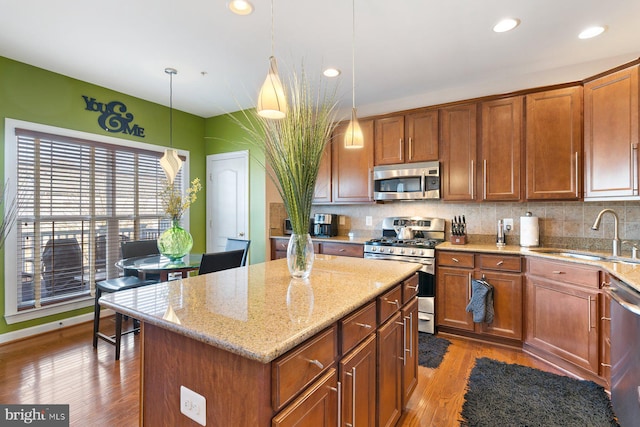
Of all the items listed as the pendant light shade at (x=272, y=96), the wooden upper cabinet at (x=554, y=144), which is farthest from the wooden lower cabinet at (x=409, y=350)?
the wooden upper cabinet at (x=554, y=144)

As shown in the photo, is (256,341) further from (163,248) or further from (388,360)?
(163,248)

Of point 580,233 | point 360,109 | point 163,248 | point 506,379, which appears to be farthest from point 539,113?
point 163,248

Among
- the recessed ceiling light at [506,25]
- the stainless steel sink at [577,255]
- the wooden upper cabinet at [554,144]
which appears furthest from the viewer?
the wooden upper cabinet at [554,144]

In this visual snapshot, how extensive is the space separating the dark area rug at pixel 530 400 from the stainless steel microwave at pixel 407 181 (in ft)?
5.91

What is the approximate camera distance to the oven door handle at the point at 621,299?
1.63 meters

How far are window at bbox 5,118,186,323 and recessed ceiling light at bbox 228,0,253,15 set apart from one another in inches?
96.6

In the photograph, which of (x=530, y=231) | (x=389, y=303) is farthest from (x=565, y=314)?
(x=389, y=303)

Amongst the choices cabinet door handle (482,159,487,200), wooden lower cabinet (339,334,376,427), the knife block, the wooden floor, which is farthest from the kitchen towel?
wooden lower cabinet (339,334,376,427)

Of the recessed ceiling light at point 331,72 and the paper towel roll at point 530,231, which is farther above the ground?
the recessed ceiling light at point 331,72

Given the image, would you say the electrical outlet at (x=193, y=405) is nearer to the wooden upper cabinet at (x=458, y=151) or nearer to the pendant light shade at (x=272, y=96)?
the pendant light shade at (x=272, y=96)

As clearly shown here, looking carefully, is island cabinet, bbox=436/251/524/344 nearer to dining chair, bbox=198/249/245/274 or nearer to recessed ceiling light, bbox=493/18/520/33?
recessed ceiling light, bbox=493/18/520/33

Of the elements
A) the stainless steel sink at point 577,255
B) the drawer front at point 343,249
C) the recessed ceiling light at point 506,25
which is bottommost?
the drawer front at point 343,249

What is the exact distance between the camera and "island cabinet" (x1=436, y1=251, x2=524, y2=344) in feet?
9.48

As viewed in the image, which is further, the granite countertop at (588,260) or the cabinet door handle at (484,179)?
the cabinet door handle at (484,179)
